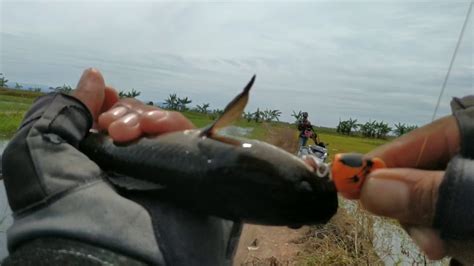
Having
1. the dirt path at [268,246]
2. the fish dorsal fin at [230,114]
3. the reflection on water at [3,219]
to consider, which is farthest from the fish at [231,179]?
the dirt path at [268,246]

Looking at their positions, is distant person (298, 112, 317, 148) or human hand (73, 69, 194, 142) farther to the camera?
distant person (298, 112, 317, 148)

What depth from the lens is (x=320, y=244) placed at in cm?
981

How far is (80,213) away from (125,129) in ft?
1.07

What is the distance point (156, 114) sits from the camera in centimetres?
139

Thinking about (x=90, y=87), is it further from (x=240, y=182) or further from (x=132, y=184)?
(x=240, y=182)

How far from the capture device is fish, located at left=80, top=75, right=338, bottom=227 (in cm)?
117

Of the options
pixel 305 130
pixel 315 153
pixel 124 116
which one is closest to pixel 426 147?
pixel 124 116

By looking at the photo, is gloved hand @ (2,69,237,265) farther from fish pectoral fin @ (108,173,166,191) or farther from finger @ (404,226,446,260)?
finger @ (404,226,446,260)

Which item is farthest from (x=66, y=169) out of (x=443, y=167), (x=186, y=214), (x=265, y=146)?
(x=443, y=167)

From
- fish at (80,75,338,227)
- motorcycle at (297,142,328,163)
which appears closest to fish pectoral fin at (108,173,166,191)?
fish at (80,75,338,227)

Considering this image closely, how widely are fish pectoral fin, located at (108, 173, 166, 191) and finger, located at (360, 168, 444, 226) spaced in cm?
56

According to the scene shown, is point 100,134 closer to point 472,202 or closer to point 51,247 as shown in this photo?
point 51,247

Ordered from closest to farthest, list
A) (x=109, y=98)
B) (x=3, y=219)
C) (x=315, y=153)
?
(x=109, y=98), (x=3, y=219), (x=315, y=153)

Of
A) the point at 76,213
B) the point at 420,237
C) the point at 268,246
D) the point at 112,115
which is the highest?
the point at 112,115
